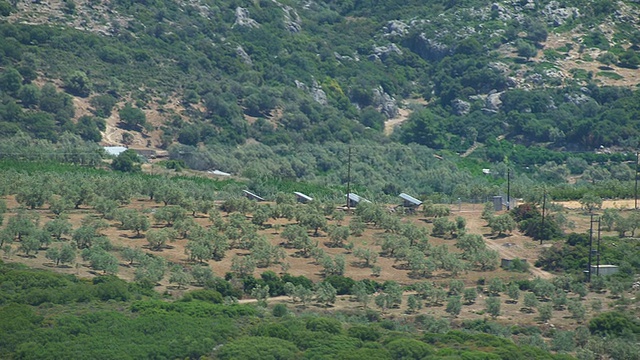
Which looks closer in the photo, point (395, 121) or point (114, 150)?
point (114, 150)

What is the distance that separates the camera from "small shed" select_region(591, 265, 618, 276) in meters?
86.1

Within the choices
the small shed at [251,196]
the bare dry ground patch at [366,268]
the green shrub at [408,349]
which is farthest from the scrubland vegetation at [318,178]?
the small shed at [251,196]

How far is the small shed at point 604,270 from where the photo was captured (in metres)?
86.1

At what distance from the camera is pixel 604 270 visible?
86.4 metres

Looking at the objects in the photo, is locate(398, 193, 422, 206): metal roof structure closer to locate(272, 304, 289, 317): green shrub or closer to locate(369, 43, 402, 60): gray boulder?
locate(272, 304, 289, 317): green shrub

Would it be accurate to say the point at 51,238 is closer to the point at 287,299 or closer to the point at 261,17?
the point at 287,299

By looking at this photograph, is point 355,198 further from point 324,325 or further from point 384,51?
point 384,51

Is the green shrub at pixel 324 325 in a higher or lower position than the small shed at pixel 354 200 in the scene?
higher

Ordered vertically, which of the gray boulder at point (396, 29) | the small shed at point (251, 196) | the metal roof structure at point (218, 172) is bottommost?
the metal roof structure at point (218, 172)

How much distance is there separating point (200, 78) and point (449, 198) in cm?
4013

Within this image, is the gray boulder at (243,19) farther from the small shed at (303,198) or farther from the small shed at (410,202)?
the small shed at (410,202)

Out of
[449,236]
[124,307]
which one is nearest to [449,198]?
[449,236]

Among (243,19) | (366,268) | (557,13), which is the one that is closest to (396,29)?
(557,13)

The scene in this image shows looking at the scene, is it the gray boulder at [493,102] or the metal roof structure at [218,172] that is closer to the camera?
the metal roof structure at [218,172]
